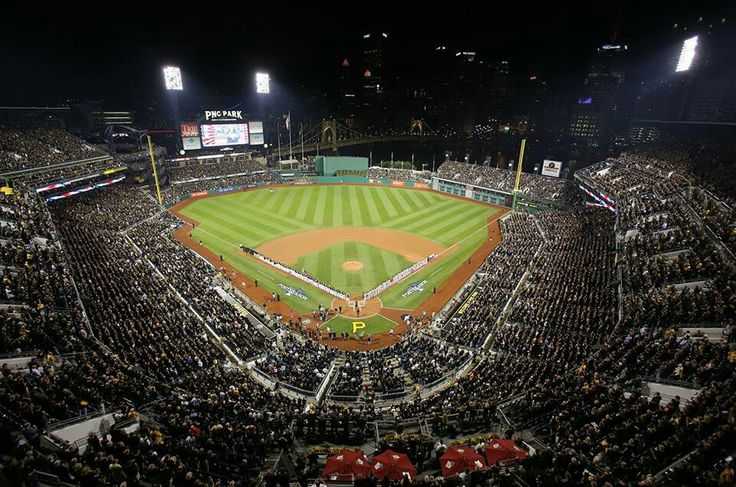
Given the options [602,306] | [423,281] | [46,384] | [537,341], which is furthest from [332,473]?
[423,281]

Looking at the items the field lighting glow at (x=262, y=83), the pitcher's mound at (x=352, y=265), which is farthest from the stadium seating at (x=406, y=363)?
the field lighting glow at (x=262, y=83)

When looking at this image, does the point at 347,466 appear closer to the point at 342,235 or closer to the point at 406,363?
the point at 406,363

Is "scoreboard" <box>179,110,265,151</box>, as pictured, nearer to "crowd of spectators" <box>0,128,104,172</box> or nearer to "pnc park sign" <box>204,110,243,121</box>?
"pnc park sign" <box>204,110,243,121</box>

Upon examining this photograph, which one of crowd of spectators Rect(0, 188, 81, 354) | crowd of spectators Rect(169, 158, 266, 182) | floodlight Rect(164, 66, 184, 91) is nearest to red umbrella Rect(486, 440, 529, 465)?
crowd of spectators Rect(0, 188, 81, 354)

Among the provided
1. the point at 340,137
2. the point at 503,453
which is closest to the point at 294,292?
the point at 503,453

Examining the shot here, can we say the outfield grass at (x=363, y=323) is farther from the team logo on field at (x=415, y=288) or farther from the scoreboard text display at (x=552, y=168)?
the scoreboard text display at (x=552, y=168)
